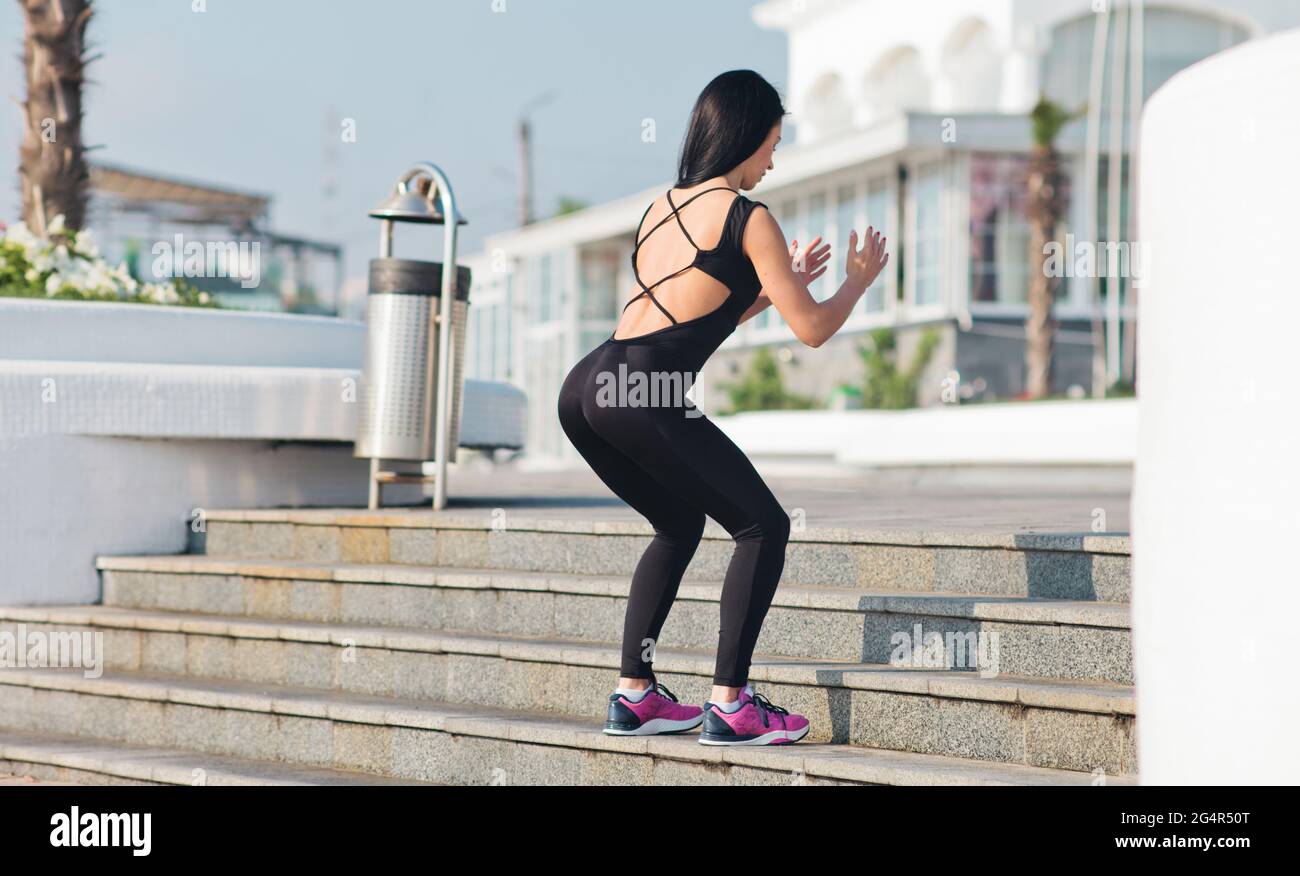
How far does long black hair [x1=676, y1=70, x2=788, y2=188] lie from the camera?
4.37m

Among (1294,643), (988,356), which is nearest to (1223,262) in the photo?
(1294,643)

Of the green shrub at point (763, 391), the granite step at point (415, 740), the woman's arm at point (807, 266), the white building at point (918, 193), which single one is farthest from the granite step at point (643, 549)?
the green shrub at point (763, 391)

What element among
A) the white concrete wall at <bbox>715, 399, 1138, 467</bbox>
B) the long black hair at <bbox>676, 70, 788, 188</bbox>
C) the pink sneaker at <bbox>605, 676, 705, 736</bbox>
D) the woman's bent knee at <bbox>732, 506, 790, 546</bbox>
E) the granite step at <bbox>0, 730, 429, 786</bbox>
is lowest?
the granite step at <bbox>0, 730, 429, 786</bbox>

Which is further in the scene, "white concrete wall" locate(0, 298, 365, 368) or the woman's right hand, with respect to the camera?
"white concrete wall" locate(0, 298, 365, 368)

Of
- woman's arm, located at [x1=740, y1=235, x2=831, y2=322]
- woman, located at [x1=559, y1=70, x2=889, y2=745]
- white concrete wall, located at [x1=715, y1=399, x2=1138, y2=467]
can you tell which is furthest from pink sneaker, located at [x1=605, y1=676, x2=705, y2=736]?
white concrete wall, located at [x1=715, y1=399, x2=1138, y2=467]

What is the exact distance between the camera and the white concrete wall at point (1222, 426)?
122 inches

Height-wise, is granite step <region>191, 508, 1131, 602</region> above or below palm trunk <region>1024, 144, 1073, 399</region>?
below

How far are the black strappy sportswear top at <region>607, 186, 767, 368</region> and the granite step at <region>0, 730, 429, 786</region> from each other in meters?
1.78

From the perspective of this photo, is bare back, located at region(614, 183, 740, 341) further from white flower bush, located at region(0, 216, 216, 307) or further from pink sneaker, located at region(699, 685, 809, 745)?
white flower bush, located at region(0, 216, 216, 307)

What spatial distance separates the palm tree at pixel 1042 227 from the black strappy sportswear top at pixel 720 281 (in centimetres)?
1867

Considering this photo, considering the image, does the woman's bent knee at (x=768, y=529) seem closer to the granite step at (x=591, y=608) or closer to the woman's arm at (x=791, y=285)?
the woman's arm at (x=791, y=285)

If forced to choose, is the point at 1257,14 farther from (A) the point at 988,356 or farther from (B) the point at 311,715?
(B) the point at 311,715

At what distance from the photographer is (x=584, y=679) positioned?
528 centimetres
